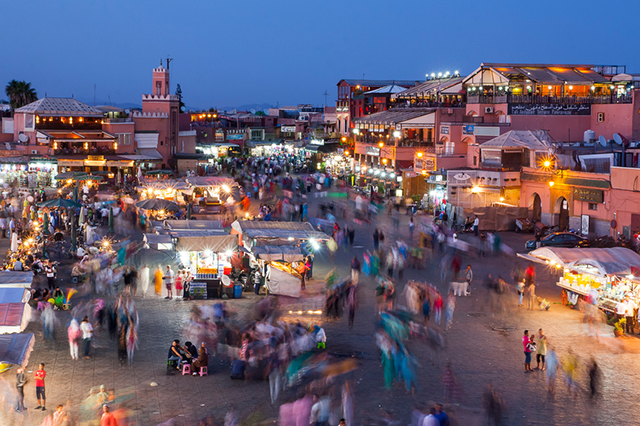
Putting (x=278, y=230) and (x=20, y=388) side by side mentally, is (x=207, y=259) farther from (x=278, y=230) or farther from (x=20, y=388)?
(x=20, y=388)

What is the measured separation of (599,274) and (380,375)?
7489 millimetres

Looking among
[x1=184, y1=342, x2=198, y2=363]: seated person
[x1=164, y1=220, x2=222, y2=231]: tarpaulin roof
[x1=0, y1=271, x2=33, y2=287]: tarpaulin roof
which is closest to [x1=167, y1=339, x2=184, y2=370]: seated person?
[x1=184, y1=342, x2=198, y2=363]: seated person

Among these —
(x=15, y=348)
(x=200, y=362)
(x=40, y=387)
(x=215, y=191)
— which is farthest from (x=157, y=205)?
(x=15, y=348)

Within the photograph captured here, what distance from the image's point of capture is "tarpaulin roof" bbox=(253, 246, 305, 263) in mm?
21750

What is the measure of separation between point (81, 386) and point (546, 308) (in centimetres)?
1232

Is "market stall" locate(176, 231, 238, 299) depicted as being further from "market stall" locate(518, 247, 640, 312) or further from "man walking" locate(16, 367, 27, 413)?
"market stall" locate(518, 247, 640, 312)

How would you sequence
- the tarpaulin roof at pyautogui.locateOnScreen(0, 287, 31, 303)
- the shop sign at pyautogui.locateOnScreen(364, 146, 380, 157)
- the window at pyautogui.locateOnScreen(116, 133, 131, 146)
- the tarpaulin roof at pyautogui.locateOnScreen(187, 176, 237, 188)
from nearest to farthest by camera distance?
the tarpaulin roof at pyautogui.locateOnScreen(0, 287, 31, 303), the tarpaulin roof at pyautogui.locateOnScreen(187, 176, 237, 188), the shop sign at pyautogui.locateOnScreen(364, 146, 380, 157), the window at pyautogui.locateOnScreen(116, 133, 131, 146)

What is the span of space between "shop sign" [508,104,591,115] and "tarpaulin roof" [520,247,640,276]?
23.0 meters

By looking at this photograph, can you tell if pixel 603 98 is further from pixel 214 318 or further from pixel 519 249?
pixel 214 318

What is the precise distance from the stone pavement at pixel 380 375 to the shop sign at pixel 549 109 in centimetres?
2426

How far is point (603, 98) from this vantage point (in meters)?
42.4

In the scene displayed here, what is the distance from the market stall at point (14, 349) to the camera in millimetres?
11117

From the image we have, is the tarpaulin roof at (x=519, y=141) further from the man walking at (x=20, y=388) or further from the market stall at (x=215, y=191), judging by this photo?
the man walking at (x=20, y=388)

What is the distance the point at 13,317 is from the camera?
12.8m
